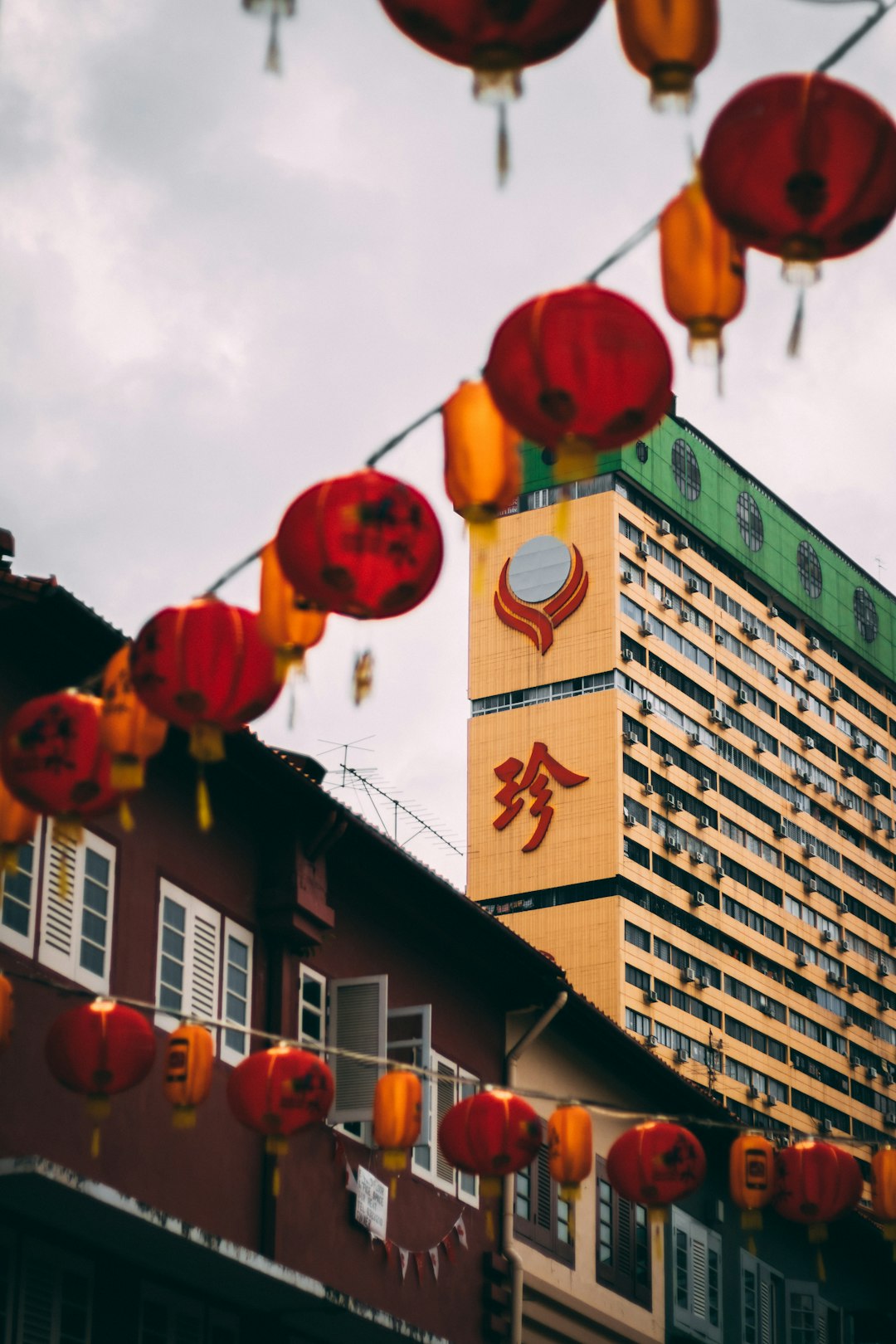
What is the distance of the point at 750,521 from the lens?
3337 inches

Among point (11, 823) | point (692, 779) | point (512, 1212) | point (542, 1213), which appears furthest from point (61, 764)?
point (692, 779)

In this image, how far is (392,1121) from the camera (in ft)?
55.1

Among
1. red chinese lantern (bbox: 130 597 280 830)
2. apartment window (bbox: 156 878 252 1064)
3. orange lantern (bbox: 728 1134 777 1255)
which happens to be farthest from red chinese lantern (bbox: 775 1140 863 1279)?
red chinese lantern (bbox: 130 597 280 830)

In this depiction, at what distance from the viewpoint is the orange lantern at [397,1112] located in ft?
55.1

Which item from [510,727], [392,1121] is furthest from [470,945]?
[510,727]

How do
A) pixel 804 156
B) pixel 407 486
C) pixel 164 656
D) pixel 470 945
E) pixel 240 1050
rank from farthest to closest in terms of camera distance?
pixel 470 945 < pixel 240 1050 < pixel 164 656 < pixel 407 486 < pixel 804 156

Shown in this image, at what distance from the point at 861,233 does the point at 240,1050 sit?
11.9 m

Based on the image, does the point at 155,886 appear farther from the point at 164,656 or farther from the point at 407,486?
the point at 407,486

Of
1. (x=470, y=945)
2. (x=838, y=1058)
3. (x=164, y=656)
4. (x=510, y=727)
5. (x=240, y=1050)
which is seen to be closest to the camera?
(x=164, y=656)

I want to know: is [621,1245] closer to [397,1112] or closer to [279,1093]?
[397,1112]

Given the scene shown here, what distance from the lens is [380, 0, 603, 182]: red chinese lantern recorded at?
23.5ft

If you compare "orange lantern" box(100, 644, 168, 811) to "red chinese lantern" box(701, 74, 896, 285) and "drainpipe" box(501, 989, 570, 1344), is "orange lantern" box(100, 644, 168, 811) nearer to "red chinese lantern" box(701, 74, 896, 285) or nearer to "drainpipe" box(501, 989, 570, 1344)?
"red chinese lantern" box(701, 74, 896, 285)

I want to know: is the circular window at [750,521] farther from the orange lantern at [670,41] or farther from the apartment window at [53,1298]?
the orange lantern at [670,41]

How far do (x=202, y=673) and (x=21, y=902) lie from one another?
17.5 ft
